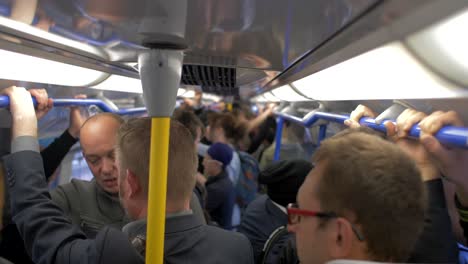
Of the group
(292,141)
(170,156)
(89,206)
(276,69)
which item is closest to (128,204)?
(170,156)

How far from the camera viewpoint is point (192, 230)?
1176mm

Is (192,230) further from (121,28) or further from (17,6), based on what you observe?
(17,6)

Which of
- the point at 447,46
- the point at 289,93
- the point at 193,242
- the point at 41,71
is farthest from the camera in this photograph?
the point at 289,93

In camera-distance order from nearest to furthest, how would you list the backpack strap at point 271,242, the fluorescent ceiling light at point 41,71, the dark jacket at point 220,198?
the fluorescent ceiling light at point 41,71 → the backpack strap at point 271,242 → the dark jacket at point 220,198

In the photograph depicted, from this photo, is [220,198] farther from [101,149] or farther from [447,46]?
[447,46]

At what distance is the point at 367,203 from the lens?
2.70 ft

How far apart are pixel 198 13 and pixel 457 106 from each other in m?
0.67

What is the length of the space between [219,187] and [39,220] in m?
2.03

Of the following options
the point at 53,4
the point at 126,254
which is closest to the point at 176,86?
the point at 53,4

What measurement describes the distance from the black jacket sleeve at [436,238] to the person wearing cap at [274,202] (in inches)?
37.1

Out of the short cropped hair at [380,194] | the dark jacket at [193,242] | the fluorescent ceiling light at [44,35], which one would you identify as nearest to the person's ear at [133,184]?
the dark jacket at [193,242]

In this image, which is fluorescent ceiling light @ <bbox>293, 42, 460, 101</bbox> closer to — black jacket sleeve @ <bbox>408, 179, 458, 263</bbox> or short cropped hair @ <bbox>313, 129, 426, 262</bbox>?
short cropped hair @ <bbox>313, 129, 426, 262</bbox>

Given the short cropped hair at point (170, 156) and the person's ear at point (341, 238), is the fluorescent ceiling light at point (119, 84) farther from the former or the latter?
the person's ear at point (341, 238)

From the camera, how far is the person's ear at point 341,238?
0.84 meters
